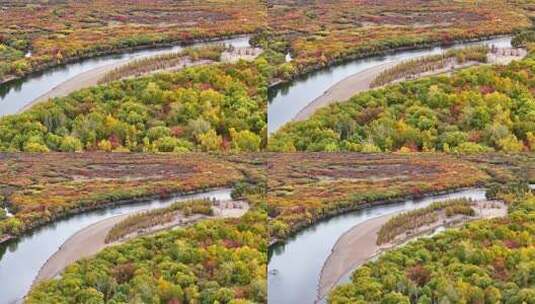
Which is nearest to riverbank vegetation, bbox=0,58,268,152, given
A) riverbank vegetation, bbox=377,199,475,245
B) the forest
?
the forest

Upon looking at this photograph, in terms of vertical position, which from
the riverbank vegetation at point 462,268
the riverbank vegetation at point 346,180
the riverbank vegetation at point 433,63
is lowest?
the riverbank vegetation at point 462,268

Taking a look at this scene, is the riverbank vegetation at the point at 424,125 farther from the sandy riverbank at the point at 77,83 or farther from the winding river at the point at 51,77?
the sandy riverbank at the point at 77,83

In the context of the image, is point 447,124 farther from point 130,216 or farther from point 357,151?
point 130,216

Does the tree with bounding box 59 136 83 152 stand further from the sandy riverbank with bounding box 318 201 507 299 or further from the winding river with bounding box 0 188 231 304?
the sandy riverbank with bounding box 318 201 507 299

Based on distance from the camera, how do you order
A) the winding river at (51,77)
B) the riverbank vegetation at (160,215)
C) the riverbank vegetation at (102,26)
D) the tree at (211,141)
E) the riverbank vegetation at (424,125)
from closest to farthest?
the riverbank vegetation at (424,125)
the tree at (211,141)
the winding river at (51,77)
the riverbank vegetation at (160,215)
the riverbank vegetation at (102,26)

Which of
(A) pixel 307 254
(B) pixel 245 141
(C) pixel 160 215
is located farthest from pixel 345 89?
(C) pixel 160 215

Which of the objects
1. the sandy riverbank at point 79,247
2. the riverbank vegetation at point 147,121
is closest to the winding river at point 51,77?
the riverbank vegetation at point 147,121
